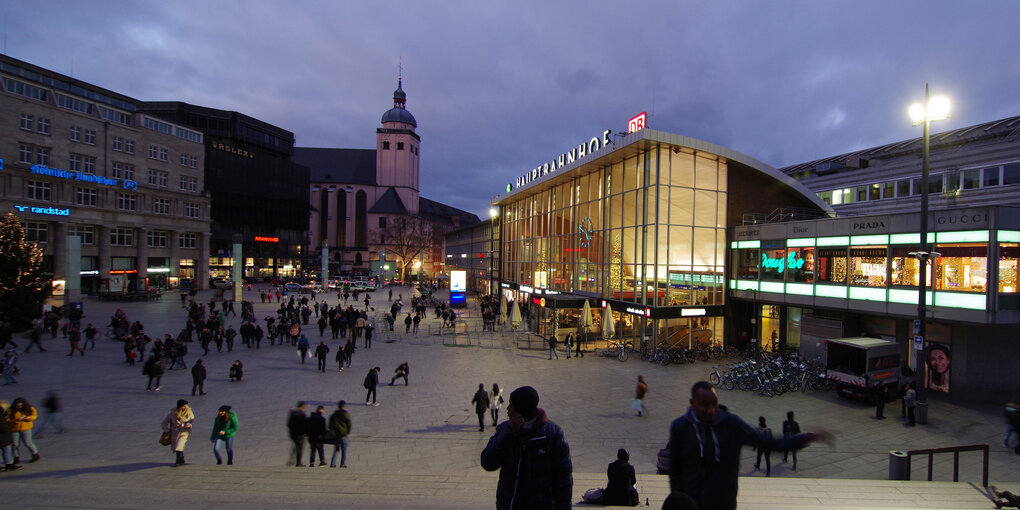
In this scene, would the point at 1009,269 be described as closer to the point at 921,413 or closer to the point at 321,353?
the point at 921,413

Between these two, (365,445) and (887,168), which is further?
(887,168)

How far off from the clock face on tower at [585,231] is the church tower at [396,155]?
86073mm

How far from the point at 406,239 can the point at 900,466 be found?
89173mm

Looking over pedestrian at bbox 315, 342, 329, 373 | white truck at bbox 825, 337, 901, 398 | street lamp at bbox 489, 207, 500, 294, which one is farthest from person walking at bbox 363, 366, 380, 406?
street lamp at bbox 489, 207, 500, 294

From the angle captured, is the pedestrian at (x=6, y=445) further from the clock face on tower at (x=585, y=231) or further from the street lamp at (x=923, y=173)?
the clock face on tower at (x=585, y=231)

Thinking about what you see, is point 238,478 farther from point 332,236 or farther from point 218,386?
point 332,236

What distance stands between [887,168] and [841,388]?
1135 inches

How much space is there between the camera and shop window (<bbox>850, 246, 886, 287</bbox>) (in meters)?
18.5

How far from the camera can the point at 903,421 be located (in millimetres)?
14336

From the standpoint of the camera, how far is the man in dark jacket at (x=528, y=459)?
340 centimetres

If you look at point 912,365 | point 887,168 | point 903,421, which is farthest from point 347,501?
point 887,168

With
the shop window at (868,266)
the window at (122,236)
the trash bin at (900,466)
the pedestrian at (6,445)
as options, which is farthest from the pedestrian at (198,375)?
the window at (122,236)

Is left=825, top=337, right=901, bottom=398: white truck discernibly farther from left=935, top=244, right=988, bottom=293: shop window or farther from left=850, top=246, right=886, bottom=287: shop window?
left=850, top=246, right=886, bottom=287: shop window

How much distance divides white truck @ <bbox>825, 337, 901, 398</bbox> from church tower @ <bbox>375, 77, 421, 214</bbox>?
10302cm
